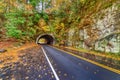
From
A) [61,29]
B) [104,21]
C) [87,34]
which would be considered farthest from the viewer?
[61,29]

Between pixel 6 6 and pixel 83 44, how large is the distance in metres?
22.8

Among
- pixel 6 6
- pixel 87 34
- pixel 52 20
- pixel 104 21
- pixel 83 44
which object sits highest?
pixel 6 6

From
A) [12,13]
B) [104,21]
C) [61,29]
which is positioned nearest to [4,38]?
[12,13]

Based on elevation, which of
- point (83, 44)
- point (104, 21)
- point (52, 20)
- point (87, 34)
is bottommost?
point (83, 44)

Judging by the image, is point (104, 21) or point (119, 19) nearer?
point (119, 19)

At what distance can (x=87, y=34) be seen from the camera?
68.0ft

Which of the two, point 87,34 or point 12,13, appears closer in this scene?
point 87,34

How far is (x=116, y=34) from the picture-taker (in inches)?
551

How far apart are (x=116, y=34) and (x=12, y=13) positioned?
73.6 feet

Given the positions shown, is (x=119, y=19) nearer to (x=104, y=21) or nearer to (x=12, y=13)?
(x=104, y=21)

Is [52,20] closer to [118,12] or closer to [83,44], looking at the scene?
[83,44]

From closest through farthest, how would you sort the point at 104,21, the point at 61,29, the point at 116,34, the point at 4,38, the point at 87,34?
1. the point at 116,34
2. the point at 104,21
3. the point at 87,34
4. the point at 4,38
5. the point at 61,29

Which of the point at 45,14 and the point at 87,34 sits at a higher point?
the point at 45,14

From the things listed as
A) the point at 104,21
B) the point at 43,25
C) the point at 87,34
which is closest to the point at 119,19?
the point at 104,21
